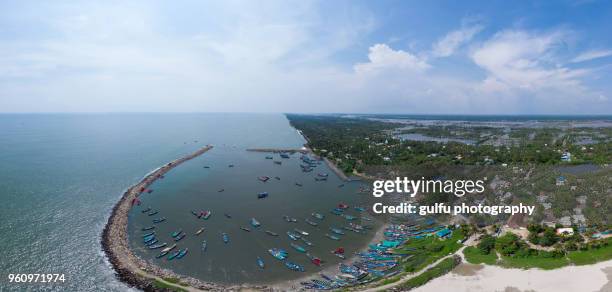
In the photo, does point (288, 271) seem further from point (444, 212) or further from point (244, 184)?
point (244, 184)

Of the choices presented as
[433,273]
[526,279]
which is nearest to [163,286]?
[433,273]

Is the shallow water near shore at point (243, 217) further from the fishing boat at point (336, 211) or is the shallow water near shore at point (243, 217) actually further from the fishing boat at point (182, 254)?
the fishing boat at point (336, 211)

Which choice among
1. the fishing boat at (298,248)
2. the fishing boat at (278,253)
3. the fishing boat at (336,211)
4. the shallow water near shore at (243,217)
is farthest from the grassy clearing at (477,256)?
the fishing boat at (278,253)

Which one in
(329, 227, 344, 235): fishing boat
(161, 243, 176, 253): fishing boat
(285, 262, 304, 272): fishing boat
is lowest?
(285, 262, 304, 272): fishing boat

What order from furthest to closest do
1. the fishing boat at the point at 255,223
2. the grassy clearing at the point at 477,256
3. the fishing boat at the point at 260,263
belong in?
1. the fishing boat at the point at 255,223
2. the fishing boat at the point at 260,263
3. the grassy clearing at the point at 477,256

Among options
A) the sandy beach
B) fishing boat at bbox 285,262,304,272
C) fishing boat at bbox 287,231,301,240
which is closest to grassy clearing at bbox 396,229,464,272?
the sandy beach

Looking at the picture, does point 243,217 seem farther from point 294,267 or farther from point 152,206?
point 152,206

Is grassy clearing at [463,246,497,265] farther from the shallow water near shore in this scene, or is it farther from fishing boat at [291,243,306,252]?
fishing boat at [291,243,306,252]

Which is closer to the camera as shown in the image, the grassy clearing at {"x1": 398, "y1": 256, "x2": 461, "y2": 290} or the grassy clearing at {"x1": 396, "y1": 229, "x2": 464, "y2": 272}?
the grassy clearing at {"x1": 398, "y1": 256, "x2": 461, "y2": 290}
